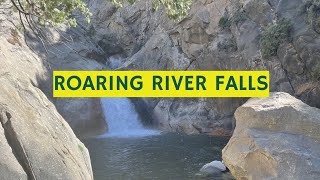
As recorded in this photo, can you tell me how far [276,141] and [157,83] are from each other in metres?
4.88

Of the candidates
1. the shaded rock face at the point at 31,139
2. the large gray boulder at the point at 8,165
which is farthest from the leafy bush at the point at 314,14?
the large gray boulder at the point at 8,165

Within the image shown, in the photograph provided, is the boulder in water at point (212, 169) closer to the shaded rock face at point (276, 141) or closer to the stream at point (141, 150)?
the stream at point (141, 150)

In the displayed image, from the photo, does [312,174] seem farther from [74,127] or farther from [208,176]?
[74,127]

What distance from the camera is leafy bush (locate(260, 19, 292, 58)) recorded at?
26734 mm

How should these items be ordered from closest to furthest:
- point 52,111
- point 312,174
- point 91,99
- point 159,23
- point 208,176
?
point 52,111 < point 312,174 < point 208,176 < point 91,99 < point 159,23

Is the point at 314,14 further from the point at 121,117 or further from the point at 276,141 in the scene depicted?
the point at 276,141

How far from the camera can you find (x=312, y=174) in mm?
10945

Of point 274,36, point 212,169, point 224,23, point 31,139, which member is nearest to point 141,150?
point 212,169

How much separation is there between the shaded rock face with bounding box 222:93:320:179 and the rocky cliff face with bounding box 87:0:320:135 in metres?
14.2

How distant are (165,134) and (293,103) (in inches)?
732

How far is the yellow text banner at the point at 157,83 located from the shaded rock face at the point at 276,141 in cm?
150

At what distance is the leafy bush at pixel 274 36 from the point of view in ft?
87.7

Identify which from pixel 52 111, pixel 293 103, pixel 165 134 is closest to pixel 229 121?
pixel 165 134

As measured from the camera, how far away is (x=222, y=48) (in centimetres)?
3088
